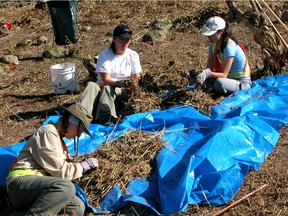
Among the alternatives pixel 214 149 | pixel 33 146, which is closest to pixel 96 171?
pixel 33 146

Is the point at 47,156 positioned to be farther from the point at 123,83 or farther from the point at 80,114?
the point at 123,83

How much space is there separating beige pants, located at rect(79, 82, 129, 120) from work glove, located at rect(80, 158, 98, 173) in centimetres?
130

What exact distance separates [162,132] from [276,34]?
99.9 inches

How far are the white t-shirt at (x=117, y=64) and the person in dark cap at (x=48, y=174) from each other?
1750 millimetres

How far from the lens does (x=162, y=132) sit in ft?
15.7

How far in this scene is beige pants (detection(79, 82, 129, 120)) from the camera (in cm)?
545

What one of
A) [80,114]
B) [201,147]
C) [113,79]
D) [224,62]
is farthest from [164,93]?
[80,114]

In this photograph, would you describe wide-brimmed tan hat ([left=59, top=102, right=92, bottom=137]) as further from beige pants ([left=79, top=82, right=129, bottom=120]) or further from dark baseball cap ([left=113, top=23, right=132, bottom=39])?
dark baseball cap ([left=113, top=23, right=132, bottom=39])

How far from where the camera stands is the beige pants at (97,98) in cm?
545

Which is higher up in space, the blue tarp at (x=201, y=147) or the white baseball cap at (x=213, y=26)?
the white baseball cap at (x=213, y=26)

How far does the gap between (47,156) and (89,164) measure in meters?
0.41

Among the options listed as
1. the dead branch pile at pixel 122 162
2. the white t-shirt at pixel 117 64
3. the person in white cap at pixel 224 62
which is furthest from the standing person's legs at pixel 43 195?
the person in white cap at pixel 224 62

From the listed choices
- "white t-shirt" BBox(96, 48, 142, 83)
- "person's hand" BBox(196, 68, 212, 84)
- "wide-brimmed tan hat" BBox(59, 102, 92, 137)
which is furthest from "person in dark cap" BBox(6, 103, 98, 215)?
"person's hand" BBox(196, 68, 212, 84)

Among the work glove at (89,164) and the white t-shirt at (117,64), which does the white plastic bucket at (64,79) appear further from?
the work glove at (89,164)
